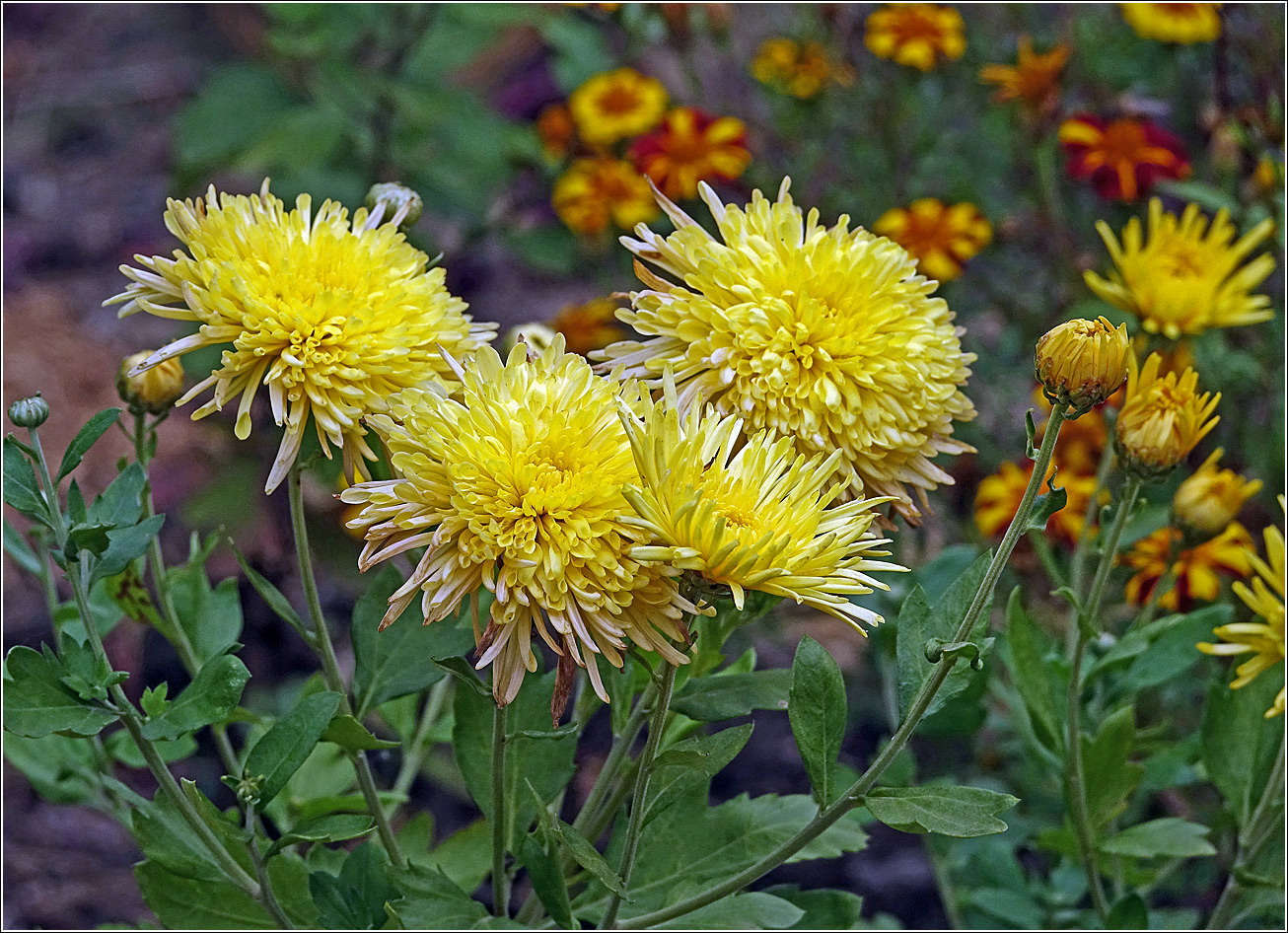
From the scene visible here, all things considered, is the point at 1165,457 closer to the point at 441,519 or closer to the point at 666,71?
the point at 441,519

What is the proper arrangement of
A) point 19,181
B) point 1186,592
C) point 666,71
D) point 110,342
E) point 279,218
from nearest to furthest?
1. point 279,218
2. point 1186,592
3. point 110,342
4. point 19,181
5. point 666,71

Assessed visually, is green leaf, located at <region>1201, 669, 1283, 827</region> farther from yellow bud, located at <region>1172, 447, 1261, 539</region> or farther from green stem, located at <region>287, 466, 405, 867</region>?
green stem, located at <region>287, 466, 405, 867</region>

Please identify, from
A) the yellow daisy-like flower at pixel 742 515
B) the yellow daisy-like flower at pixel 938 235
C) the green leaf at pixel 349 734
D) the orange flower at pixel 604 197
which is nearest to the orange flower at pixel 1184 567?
the yellow daisy-like flower at pixel 938 235

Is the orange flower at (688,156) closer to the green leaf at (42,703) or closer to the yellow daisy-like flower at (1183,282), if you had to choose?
the yellow daisy-like flower at (1183,282)

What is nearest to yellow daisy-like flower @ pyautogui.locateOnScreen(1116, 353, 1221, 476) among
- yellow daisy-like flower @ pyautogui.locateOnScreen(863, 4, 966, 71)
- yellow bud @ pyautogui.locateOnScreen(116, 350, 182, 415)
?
yellow bud @ pyautogui.locateOnScreen(116, 350, 182, 415)

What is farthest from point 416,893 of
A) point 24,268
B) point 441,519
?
point 24,268

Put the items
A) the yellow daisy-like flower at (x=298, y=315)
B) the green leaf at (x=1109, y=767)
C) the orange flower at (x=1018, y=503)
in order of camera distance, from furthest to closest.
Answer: the orange flower at (x=1018, y=503)
the green leaf at (x=1109, y=767)
the yellow daisy-like flower at (x=298, y=315)
